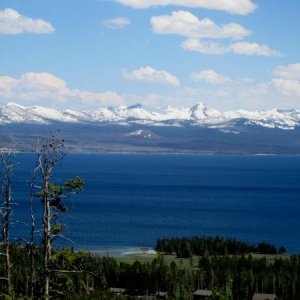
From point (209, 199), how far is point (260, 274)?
357ft

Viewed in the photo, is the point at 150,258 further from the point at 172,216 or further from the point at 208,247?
the point at 172,216

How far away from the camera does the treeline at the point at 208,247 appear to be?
93562 millimetres

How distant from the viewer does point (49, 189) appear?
71.2 feet

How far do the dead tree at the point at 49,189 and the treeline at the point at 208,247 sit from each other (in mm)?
71552

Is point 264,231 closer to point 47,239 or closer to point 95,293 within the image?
point 95,293

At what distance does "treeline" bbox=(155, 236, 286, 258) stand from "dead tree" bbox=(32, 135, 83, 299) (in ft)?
235

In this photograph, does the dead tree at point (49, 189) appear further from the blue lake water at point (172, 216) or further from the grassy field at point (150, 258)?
the blue lake water at point (172, 216)

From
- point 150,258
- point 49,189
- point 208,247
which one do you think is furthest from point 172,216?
point 49,189

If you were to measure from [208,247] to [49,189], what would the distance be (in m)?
75.1

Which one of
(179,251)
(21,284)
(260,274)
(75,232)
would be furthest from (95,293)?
(75,232)

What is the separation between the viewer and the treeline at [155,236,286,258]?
9356 cm

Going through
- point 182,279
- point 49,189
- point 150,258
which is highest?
point 49,189

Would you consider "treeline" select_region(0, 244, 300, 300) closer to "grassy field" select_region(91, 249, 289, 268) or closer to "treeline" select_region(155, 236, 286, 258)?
"grassy field" select_region(91, 249, 289, 268)

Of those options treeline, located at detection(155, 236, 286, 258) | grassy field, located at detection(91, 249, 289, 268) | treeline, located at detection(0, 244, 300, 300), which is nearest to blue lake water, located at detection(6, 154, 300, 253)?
grassy field, located at detection(91, 249, 289, 268)
